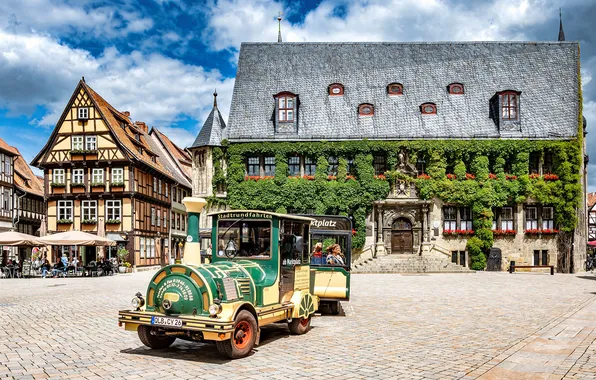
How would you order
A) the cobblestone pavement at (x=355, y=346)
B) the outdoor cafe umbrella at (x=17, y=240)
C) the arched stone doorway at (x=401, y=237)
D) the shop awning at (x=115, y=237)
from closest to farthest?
the cobblestone pavement at (x=355, y=346) < the outdoor cafe umbrella at (x=17, y=240) < the arched stone doorway at (x=401, y=237) < the shop awning at (x=115, y=237)

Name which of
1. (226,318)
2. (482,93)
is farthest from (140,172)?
(226,318)

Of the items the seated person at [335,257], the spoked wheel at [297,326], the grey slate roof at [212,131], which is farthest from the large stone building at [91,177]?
the spoked wheel at [297,326]

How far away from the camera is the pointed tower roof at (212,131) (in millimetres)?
38438

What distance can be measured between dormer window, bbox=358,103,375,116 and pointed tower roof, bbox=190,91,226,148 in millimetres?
9320

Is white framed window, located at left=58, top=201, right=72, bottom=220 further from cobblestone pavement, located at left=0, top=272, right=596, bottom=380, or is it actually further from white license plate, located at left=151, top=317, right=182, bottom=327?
white license plate, located at left=151, top=317, right=182, bottom=327

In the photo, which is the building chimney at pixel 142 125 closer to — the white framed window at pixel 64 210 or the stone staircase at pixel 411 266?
the white framed window at pixel 64 210

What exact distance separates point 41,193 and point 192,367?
4637 cm

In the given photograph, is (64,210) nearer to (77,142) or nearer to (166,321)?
(77,142)

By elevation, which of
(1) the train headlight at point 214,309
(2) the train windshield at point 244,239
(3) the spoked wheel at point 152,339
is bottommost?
(3) the spoked wheel at point 152,339

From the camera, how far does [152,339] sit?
946 centimetres

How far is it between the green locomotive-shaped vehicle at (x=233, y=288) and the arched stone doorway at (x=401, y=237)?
26461 mm

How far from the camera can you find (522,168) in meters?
37.0

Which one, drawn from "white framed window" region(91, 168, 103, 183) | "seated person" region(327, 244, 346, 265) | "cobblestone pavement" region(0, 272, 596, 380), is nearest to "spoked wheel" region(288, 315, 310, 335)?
"cobblestone pavement" region(0, 272, 596, 380)

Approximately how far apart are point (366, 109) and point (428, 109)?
414cm
